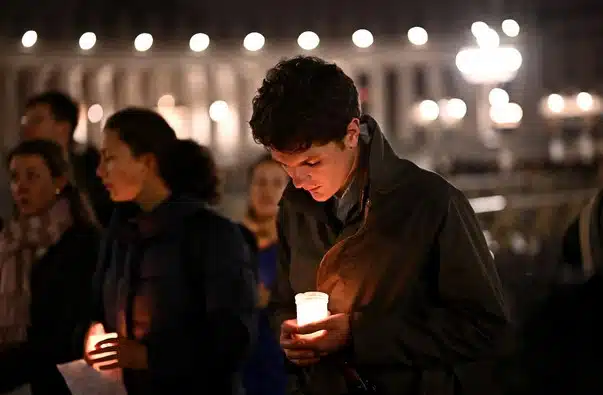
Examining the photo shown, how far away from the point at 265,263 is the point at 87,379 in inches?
78.2

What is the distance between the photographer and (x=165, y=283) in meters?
2.74

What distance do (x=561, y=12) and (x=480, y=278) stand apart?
17.1 meters

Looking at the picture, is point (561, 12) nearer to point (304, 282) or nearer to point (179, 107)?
point (179, 107)

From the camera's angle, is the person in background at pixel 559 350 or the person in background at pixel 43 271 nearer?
the person in background at pixel 43 271

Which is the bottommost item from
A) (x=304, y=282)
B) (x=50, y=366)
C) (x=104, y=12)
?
(x=50, y=366)

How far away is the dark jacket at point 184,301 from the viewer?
272cm

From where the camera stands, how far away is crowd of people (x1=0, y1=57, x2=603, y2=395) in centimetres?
201

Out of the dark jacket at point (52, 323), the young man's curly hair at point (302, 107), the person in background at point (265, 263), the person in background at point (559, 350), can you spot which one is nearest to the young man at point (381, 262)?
the young man's curly hair at point (302, 107)

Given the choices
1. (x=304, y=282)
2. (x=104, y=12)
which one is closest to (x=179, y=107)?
(x=104, y=12)

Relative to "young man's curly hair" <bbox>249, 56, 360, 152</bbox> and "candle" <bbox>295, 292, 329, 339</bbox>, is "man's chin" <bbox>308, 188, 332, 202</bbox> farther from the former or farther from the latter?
"candle" <bbox>295, 292, 329, 339</bbox>

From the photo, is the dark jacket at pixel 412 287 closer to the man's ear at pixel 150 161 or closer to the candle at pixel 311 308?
the candle at pixel 311 308

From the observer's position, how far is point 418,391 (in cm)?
203

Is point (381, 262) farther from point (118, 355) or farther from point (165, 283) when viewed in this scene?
point (118, 355)

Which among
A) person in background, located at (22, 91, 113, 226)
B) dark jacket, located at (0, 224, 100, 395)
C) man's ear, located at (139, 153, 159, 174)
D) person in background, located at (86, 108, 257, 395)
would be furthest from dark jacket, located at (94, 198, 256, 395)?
person in background, located at (22, 91, 113, 226)
